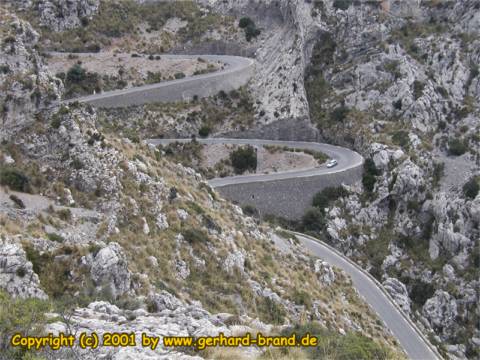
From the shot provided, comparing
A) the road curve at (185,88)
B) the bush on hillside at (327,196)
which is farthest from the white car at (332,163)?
the road curve at (185,88)

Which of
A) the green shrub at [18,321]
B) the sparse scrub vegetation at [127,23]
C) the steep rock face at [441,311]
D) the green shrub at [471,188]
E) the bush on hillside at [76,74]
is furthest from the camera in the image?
the sparse scrub vegetation at [127,23]

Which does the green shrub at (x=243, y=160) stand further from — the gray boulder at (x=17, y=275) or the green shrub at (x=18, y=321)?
the green shrub at (x=18, y=321)

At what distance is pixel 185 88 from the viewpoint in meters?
64.2

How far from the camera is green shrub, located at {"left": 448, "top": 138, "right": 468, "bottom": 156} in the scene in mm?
56875

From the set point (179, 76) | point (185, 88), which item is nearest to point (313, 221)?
point (185, 88)

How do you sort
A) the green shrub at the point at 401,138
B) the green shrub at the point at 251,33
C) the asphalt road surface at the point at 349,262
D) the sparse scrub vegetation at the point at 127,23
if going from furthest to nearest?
the green shrub at the point at 251,33 → the sparse scrub vegetation at the point at 127,23 → the green shrub at the point at 401,138 → the asphalt road surface at the point at 349,262

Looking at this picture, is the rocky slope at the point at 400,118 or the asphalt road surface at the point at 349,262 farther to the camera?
the rocky slope at the point at 400,118

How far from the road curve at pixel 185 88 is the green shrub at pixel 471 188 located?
32009mm

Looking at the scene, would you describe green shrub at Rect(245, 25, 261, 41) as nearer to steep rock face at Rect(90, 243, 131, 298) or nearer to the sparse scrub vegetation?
the sparse scrub vegetation

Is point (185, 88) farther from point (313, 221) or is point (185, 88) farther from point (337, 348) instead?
point (337, 348)

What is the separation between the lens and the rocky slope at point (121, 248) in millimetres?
14734

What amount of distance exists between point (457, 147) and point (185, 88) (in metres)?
33.4

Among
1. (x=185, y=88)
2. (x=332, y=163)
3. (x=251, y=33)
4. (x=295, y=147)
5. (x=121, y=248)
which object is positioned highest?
(x=251, y=33)

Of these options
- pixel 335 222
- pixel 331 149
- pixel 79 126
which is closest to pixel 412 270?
pixel 335 222
